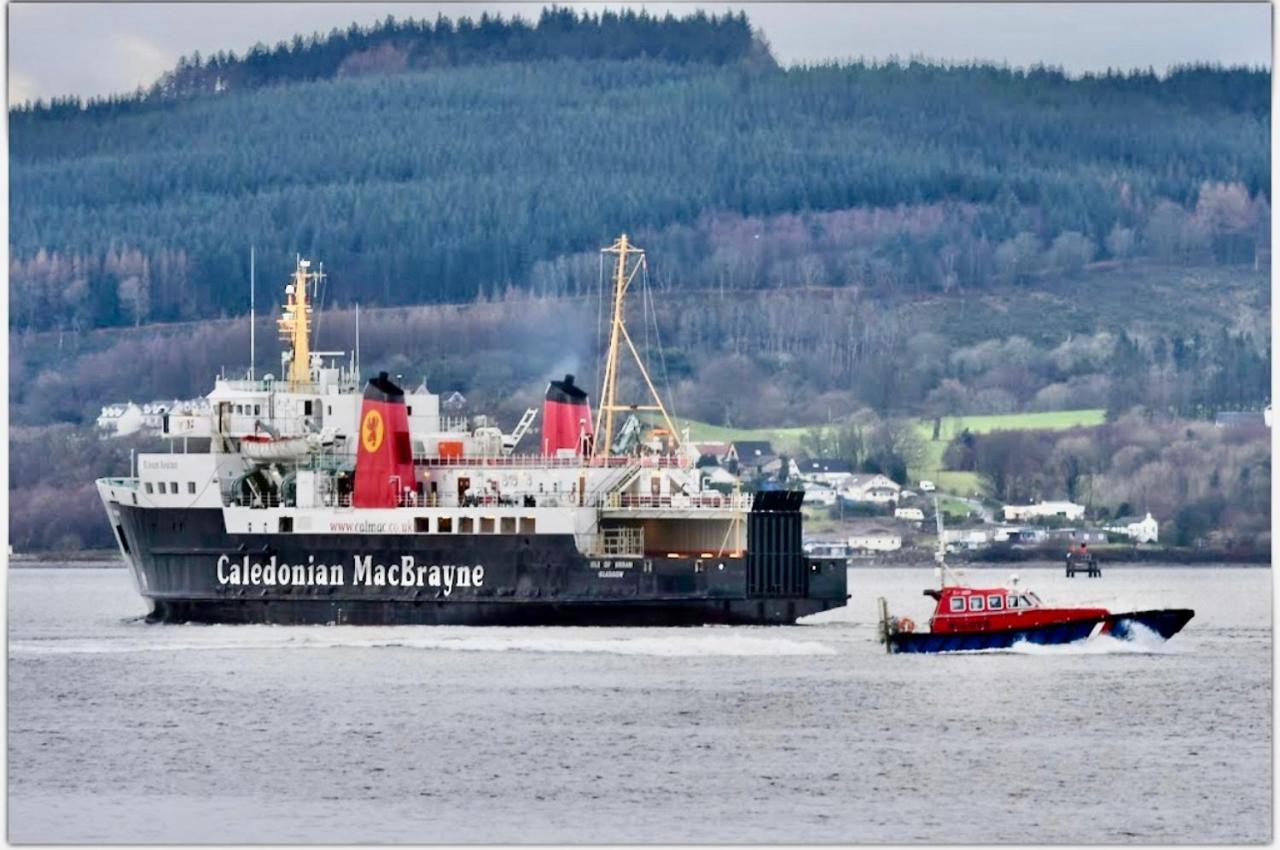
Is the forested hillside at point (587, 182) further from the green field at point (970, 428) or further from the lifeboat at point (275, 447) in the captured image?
the lifeboat at point (275, 447)

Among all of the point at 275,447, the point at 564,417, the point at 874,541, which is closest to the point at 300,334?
the point at 275,447

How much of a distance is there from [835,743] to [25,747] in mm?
13433

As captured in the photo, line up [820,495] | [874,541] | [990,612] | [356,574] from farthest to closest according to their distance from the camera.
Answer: [820,495]
[874,541]
[356,574]
[990,612]

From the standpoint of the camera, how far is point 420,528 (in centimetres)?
7050

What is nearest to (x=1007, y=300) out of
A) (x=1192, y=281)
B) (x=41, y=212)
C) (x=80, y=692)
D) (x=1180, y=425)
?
(x=1192, y=281)

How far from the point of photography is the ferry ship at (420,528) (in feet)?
227

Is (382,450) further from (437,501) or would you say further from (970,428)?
(970,428)

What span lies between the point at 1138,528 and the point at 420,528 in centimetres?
8000

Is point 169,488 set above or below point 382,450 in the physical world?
below

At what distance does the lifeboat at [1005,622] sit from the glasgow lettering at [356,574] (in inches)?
452

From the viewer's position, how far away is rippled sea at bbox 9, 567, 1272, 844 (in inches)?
1642

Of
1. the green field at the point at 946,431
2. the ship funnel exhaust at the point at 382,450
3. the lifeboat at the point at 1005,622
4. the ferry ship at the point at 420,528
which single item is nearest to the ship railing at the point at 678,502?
the ferry ship at the point at 420,528

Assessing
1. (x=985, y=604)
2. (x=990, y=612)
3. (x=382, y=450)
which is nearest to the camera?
(x=990, y=612)

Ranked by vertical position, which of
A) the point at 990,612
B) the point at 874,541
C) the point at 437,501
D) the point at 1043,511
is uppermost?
the point at 437,501
